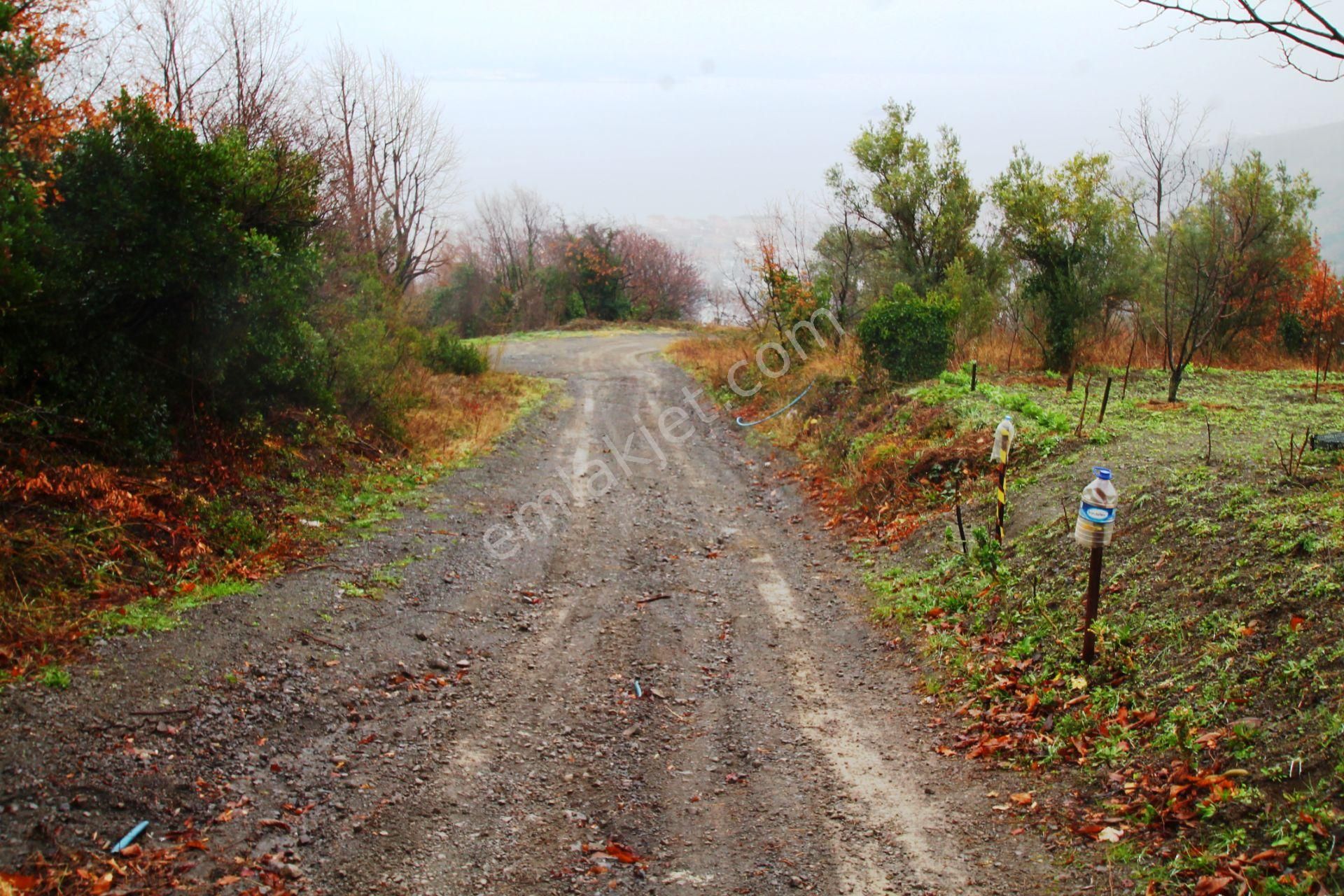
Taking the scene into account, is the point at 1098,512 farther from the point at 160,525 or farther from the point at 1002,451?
the point at 160,525

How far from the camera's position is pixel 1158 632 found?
528 centimetres

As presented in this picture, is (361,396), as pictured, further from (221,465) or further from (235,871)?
(235,871)

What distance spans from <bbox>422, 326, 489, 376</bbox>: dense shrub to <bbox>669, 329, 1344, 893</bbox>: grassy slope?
13220 millimetres

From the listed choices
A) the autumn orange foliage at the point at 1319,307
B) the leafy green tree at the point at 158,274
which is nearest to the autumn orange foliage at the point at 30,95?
the leafy green tree at the point at 158,274

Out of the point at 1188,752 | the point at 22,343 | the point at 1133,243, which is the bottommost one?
the point at 1188,752

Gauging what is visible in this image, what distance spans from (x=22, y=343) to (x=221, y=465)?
223 cm

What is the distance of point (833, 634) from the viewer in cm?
719

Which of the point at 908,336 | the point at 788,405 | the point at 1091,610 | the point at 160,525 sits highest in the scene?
the point at 908,336

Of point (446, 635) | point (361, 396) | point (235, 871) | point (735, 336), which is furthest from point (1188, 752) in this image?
point (735, 336)

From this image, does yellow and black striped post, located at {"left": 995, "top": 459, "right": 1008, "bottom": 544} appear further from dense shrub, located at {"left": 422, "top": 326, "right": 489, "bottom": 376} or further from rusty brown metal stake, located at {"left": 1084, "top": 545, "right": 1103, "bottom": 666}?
dense shrub, located at {"left": 422, "top": 326, "right": 489, "bottom": 376}

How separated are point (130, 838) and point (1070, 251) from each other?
17.2m

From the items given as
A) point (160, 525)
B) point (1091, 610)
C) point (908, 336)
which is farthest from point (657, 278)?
point (1091, 610)

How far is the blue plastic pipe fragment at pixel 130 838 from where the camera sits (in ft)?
13.0

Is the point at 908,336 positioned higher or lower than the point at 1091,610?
higher
